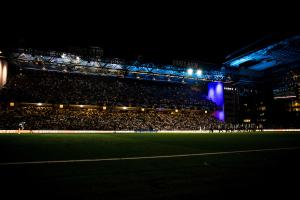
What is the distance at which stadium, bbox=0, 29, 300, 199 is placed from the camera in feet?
17.4

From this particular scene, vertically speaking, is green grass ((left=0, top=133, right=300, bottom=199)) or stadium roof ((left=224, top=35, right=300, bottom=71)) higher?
stadium roof ((left=224, top=35, right=300, bottom=71))

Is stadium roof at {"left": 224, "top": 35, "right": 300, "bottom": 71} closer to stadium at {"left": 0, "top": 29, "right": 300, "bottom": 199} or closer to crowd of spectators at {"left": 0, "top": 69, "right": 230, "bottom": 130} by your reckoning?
stadium at {"left": 0, "top": 29, "right": 300, "bottom": 199}

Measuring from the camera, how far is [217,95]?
52375 mm

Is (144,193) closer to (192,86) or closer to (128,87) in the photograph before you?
(128,87)

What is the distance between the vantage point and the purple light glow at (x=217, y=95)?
169 feet

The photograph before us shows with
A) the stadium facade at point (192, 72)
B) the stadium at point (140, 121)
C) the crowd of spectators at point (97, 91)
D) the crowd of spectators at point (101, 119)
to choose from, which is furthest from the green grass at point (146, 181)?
the crowd of spectators at point (97, 91)

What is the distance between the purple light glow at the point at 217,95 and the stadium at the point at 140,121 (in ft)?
0.80

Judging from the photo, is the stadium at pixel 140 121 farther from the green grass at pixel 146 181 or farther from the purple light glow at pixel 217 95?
the purple light glow at pixel 217 95

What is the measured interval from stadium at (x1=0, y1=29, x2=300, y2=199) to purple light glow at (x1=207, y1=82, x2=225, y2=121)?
24cm

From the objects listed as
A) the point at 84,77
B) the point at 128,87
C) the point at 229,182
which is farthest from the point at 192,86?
the point at 229,182

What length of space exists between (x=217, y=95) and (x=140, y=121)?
69.1ft

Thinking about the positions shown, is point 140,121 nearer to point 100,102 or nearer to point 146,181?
point 100,102

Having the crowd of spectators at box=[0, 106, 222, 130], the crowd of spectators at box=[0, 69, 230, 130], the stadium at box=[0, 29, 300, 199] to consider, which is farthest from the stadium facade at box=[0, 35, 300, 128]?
the crowd of spectators at box=[0, 106, 222, 130]

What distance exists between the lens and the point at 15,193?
4.51 metres
